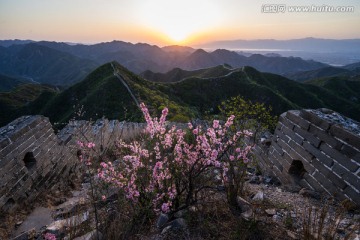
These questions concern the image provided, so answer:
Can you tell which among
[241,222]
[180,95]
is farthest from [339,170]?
[180,95]

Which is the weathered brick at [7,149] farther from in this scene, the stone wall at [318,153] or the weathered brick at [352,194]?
the weathered brick at [352,194]

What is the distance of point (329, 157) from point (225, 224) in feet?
9.39

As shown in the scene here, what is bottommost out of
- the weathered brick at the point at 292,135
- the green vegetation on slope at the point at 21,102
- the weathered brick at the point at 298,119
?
the green vegetation on slope at the point at 21,102

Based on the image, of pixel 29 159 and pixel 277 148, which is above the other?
pixel 29 159

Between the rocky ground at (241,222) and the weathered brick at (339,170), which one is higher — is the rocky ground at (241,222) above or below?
below

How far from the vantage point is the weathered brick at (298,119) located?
6.82 metres

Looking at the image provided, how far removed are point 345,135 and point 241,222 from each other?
2762 millimetres

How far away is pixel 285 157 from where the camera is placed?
24.7ft

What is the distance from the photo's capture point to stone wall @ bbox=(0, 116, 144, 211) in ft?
20.5

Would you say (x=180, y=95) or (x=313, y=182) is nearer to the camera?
(x=313, y=182)

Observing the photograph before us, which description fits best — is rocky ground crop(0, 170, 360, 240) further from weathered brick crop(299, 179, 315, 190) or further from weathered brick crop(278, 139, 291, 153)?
weathered brick crop(278, 139, 291, 153)

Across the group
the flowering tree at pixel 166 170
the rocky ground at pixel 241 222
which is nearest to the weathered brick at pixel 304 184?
the rocky ground at pixel 241 222

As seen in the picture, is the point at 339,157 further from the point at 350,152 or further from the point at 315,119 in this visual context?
the point at 315,119

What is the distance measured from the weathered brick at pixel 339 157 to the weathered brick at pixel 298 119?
76 centimetres
